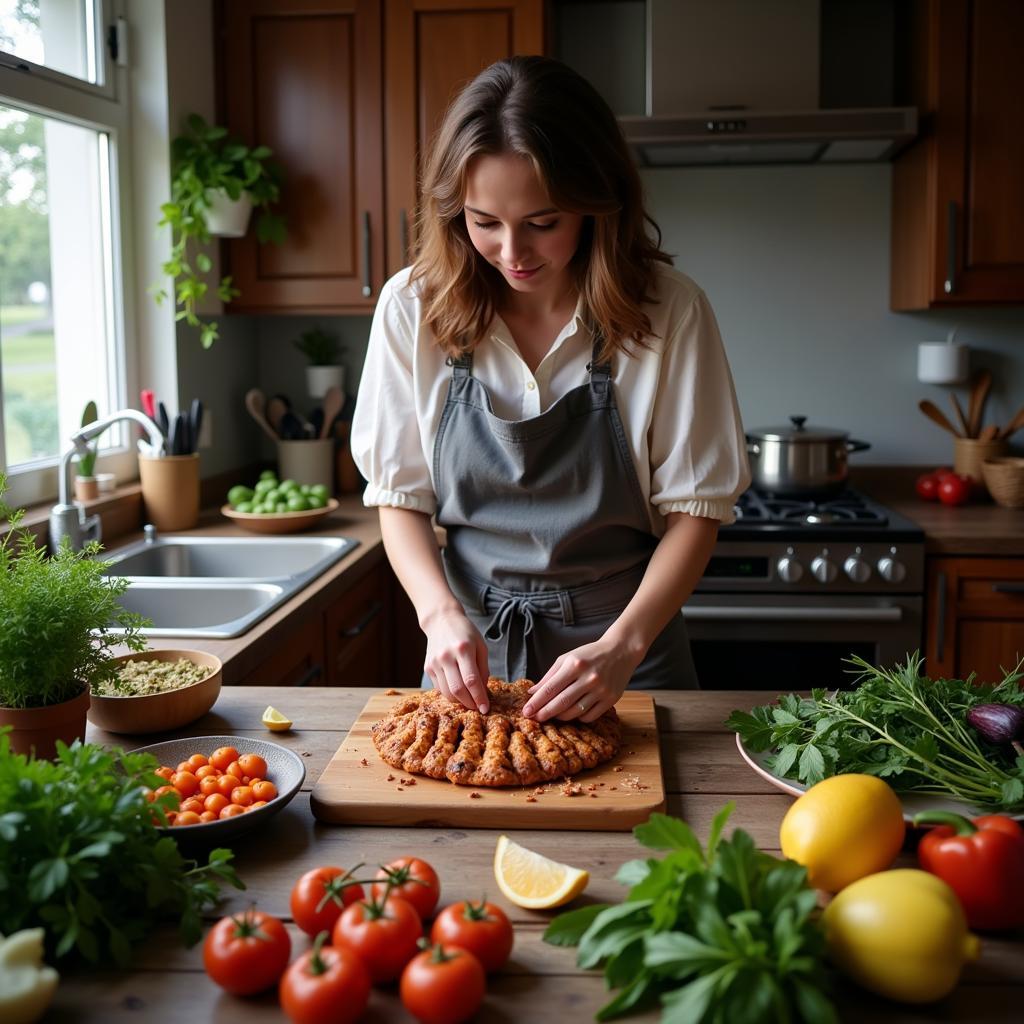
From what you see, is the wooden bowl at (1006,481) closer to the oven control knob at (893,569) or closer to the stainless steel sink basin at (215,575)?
the oven control knob at (893,569)

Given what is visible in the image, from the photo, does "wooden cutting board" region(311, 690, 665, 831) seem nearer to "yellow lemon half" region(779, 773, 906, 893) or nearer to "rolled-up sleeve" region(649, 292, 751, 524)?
"yellow lemon half" region(779, 773, 906, 893)

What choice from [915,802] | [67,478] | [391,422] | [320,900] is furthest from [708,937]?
[67,478]

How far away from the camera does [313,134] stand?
10.6 feet

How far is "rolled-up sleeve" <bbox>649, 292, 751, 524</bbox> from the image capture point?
1.69 meters

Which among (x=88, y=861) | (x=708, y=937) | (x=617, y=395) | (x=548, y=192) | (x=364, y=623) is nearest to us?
(x=708, y=937)

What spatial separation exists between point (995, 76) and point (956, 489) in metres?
1.11

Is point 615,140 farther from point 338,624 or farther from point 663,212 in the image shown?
point 663,212

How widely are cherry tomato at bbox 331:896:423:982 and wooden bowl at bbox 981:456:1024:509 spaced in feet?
9.04

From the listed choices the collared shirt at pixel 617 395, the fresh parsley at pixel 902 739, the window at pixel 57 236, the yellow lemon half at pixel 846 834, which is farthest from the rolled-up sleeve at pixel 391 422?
the window at pixel 57 236

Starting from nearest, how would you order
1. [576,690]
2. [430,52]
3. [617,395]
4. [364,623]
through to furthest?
[576,690] < [617,395] < [364,623] < [430,52]

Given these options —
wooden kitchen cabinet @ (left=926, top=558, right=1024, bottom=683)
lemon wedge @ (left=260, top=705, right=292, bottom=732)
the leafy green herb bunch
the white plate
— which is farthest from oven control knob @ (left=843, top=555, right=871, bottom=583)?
the leafy green herb bunch

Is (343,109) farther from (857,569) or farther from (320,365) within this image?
(857,569)

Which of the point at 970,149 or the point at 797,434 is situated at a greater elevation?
the point at 970,149

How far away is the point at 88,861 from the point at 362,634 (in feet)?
6.13
